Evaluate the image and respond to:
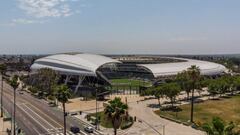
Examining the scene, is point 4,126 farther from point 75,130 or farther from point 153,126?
point 153,126

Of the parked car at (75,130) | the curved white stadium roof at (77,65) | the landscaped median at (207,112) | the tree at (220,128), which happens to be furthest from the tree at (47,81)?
the tree at (220,128)

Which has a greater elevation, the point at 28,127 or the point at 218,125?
the point at 218,125

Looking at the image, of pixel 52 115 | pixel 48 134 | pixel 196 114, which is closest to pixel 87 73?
pixel 52 115

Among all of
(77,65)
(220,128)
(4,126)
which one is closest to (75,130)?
(4,126)

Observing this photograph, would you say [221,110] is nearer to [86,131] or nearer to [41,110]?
[86,131]

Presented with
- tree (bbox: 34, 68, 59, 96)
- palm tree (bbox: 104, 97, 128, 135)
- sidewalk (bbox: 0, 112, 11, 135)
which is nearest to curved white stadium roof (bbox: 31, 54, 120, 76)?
tree (bbox: 34, 68, 59, 96)

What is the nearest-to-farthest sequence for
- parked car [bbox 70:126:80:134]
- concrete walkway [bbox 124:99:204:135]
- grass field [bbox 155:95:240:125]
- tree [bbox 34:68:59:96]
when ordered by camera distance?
concrete walkway [bbox 124:99:204:135] < parked car [bbox 70:126:80:134] < grass field [bbox 155:95:240:125] < tree [bbox 34:68:59:96]

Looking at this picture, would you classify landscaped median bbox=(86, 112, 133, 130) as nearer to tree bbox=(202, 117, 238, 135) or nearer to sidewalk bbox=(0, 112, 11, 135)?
sidewalk bbox=(0, 112, 11, 135)
